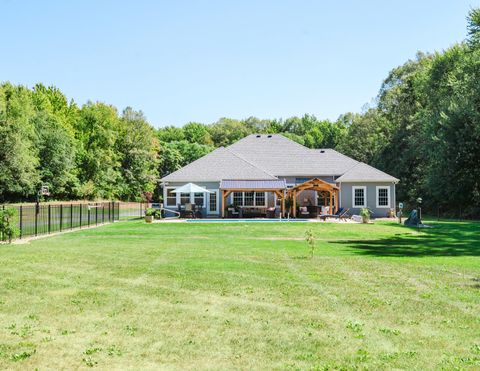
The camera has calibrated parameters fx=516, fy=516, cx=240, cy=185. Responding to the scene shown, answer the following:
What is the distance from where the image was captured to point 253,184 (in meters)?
36.8

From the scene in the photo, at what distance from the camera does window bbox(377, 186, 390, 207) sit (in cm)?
3881

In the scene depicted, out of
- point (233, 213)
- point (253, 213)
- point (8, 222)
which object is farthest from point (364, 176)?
point (8, 222)

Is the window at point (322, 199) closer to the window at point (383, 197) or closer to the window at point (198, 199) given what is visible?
the window at point (383, 197)

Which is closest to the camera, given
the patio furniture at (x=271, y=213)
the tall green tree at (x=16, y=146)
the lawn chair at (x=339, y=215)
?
the lawn chair at (x=339, y=215)

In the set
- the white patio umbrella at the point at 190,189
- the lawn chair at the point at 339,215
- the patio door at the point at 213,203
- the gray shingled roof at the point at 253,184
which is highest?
the gray shingled roof at the point at 253,184

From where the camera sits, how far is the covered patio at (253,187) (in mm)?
35656

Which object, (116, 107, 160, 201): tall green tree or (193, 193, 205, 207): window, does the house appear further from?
(116, 107, 160, 201): tall green tree

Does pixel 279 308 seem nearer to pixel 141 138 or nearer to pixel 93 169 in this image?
pixel 93 169

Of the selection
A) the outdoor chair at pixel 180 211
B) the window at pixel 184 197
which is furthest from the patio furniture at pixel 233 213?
the window at pixel 184 197

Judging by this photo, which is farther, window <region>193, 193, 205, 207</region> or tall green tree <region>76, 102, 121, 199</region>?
tall green tree <region>76, 102, 121, 199</region>

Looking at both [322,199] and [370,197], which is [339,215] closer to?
[370,197]

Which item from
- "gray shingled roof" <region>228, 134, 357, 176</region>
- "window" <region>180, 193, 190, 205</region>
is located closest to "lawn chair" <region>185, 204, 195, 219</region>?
"window" <region>180, 193, 190, 205</region>

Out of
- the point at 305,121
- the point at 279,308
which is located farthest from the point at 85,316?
the point at 305,121

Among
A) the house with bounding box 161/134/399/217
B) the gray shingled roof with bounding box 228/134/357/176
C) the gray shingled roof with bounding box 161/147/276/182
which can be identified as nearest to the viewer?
the house with bounding box 161/134/399/217
